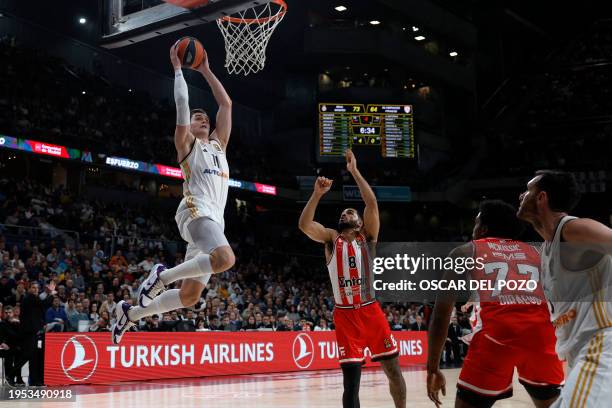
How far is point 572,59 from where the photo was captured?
35.2m

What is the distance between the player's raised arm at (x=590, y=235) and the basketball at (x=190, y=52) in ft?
12.2

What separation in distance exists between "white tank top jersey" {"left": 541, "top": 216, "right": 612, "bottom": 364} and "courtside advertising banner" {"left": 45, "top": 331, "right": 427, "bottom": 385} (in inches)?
376

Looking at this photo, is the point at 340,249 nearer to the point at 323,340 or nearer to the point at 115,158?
the point at 323,340

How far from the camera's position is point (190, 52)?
5758mm

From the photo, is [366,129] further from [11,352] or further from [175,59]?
[175,59]

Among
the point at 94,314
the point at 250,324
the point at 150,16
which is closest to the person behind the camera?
the point at 150,16

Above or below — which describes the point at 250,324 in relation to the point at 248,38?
below

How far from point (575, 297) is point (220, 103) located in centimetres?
380

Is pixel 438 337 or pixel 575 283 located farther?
pixel 438 337

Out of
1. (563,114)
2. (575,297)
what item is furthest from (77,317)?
(563,114)

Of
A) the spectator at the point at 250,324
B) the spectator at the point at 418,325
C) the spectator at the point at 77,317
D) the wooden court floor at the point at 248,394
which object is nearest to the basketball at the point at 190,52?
the wooden court floor at the point at 248,394

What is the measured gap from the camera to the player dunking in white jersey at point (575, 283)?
A: 120 inches

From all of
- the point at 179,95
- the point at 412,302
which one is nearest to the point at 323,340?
the point at 412,302

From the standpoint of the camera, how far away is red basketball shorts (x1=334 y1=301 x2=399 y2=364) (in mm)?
6005
